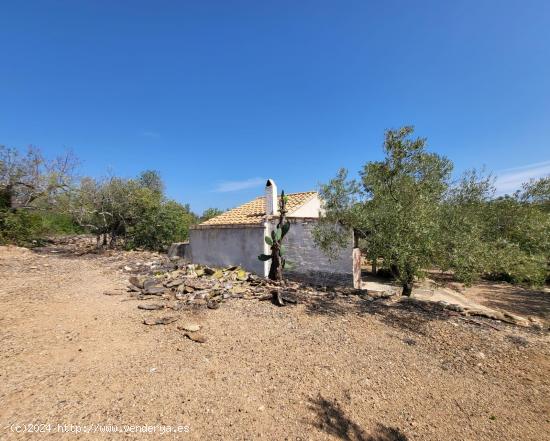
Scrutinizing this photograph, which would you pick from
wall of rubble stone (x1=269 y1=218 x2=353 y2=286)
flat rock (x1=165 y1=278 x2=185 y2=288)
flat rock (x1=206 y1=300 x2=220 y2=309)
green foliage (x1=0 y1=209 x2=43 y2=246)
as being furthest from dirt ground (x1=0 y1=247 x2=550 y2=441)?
green foliage (x1=0 y1=209 x2=43 y2=246)

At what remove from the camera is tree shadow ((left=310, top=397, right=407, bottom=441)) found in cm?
334

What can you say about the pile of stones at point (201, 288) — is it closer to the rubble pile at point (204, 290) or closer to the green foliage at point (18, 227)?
the rubble pile at point (204, 290)

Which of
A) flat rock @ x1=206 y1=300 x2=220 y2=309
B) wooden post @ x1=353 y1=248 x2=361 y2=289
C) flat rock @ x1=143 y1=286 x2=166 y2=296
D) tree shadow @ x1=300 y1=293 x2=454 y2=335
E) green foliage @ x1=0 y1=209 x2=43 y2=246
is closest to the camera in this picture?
tree shadow @ x1=300 y1=293 x2=454 y2=335

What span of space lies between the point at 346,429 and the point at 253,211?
11801 millimetres

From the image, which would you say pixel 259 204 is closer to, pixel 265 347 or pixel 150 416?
pixel 265 347

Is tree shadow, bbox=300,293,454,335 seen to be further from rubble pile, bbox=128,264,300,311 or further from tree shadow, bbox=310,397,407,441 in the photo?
tree shadow, bbox=310,397,407,441

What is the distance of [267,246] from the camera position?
11828 millimetres

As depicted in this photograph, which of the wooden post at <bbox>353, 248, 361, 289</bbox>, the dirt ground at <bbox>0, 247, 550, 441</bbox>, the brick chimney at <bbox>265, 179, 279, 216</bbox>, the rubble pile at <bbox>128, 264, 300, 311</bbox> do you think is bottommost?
the dirt ground at <bbox>0, 247, 550, 441</bbox>

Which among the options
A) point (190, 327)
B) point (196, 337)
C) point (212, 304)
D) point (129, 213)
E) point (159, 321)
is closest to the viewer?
point (196, 337)

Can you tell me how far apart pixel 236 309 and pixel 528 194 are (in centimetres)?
1773

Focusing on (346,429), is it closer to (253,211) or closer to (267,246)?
(267,246)

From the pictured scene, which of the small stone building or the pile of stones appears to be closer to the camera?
the pile of stones

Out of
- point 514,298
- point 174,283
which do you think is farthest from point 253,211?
point 514,298

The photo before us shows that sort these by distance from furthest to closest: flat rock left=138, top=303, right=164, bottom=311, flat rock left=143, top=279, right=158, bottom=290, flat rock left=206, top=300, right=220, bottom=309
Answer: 1. flat rock left=143, top=279, right=158, bottom=290
2. flat rock left=206, top=300, right=220, bottom=309
3. flat rock left=138, top=303, right=164, bottom=311
